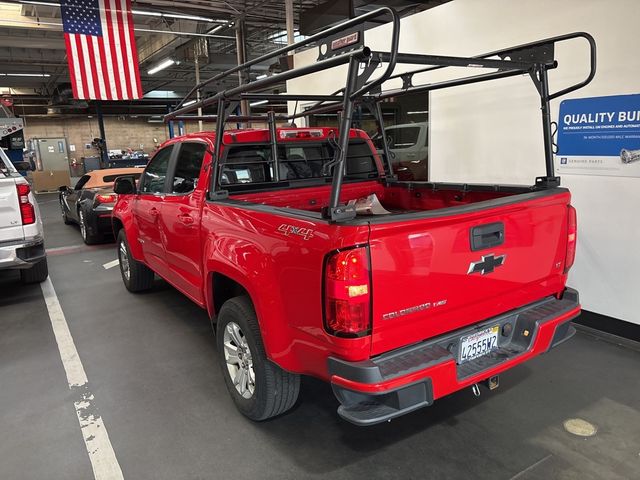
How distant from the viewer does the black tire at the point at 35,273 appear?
19.5 feet

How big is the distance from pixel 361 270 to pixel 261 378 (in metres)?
1.09

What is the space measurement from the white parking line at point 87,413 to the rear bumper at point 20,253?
0.74 m

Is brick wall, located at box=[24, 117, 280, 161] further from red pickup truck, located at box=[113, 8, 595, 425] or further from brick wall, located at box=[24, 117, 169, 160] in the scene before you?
red pickup truck, located at box=[113, 8, 595, 425]

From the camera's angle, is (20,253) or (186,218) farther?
(20,253)

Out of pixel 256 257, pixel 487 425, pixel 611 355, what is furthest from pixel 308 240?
pixel 611 355

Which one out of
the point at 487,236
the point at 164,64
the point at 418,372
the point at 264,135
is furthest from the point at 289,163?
the point at 164,64

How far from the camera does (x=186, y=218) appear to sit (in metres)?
3.50

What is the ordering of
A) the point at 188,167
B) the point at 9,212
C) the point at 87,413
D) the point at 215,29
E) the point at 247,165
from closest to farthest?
the point at 87,413 → the point at 247,165 → the point at 188,167 → the point at 9,212 → the point at 215,29

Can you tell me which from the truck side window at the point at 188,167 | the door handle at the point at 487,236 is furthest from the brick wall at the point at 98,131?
the door handle at the point at 487,236

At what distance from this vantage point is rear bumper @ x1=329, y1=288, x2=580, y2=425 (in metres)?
1.97

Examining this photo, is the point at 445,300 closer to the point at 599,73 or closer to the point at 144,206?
the point at 599,73

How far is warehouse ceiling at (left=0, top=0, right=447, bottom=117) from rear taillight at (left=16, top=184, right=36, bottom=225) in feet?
8.38

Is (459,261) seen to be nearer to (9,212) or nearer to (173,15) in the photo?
(9,212)

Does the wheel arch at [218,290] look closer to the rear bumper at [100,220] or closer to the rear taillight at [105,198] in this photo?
the rear bumper at [100,220]
